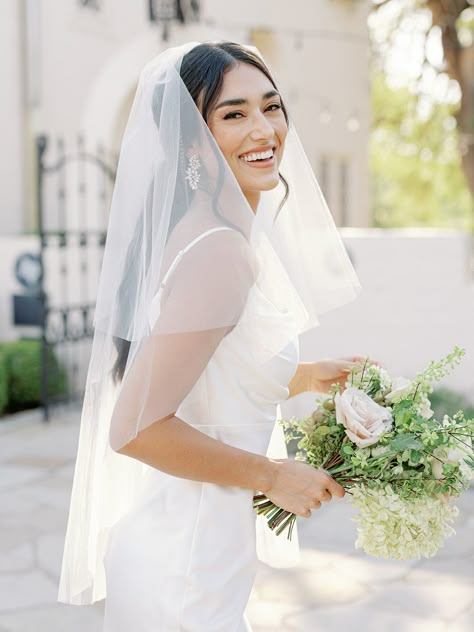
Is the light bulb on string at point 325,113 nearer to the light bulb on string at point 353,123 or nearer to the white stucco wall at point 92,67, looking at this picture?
the white stucco wall at point 92,67

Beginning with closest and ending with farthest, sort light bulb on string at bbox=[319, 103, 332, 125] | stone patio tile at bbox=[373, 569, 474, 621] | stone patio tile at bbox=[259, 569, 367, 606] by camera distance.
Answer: stone patio tile at bbox=[373, 569, 474, 621] < stone patio tile at bbox=[259, 569, 367, 606] < light bulb on string at bbox=[319, 103, 332, 125]

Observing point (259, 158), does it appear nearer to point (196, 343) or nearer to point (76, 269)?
point (196, 343)

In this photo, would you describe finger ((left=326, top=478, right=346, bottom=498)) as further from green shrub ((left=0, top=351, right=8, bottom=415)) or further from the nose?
green shrub ((left=0, top=351, right=8, bottom=415))

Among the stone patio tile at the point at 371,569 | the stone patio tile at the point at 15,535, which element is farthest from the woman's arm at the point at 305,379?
the stone patio tile at the point at 15,535

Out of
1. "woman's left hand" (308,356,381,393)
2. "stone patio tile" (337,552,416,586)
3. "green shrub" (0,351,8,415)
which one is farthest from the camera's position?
"green shrub" (0,351,8,415)

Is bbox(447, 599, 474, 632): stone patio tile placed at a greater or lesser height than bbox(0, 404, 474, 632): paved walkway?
greater

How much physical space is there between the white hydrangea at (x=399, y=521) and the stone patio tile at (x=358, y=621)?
64.6 inches

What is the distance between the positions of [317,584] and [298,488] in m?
2.29

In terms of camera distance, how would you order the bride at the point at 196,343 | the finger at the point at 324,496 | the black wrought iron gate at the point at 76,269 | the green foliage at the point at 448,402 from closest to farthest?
the bride at the point at 196,343 → the finger at the point at 324,496 → the green foliage at the point at 448,402 → the black wrought iron gate at the point at 76,269

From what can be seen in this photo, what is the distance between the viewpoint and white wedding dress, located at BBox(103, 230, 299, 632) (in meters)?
1.82

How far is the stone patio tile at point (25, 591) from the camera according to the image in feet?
12.3

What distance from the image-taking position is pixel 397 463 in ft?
6.13

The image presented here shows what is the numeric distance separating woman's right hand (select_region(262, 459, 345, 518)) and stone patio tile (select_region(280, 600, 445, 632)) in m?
1.84

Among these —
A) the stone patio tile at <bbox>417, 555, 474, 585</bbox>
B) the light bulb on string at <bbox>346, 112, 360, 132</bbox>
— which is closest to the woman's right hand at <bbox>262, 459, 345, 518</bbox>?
the stone patio tile at <bbox>417, 555, 474, 585</bbox>
